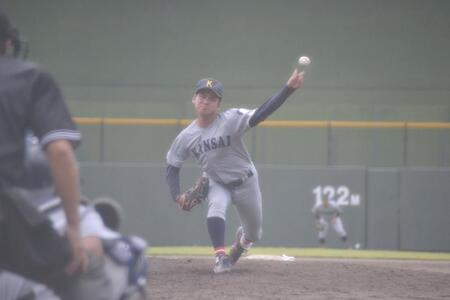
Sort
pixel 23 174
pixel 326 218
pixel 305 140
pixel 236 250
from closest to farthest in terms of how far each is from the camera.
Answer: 1. pixel 23 174
2. pixel 236 250
3. pixel 326 218
4. pixel 305 140

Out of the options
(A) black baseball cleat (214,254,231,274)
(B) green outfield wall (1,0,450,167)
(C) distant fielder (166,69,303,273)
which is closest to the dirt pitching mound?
(A) black baseball cleat (214,254,231,274)

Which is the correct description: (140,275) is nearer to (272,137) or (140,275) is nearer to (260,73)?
(272,137)

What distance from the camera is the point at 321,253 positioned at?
13148 millimetres

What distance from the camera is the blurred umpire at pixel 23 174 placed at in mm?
3461

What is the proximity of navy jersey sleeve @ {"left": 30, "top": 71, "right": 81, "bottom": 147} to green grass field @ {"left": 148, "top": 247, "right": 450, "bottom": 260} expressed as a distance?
877 centimetres

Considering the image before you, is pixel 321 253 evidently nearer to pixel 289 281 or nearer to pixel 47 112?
pixel 289 281

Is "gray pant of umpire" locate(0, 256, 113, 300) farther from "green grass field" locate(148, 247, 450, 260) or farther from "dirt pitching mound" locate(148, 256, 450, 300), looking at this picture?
"green grass field" locate(148, 247, 450, 260)

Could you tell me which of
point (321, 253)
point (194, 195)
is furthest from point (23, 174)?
point (321, 253)

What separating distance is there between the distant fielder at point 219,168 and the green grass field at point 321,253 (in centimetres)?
340

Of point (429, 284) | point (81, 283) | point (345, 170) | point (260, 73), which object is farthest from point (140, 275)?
point (260, 73)

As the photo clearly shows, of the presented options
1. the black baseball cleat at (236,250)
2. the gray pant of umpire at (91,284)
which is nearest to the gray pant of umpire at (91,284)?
the gray pant of umpire at (91,284)

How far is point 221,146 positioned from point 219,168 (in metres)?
0.20

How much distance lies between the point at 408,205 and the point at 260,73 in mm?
5245

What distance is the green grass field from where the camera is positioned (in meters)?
12.7
